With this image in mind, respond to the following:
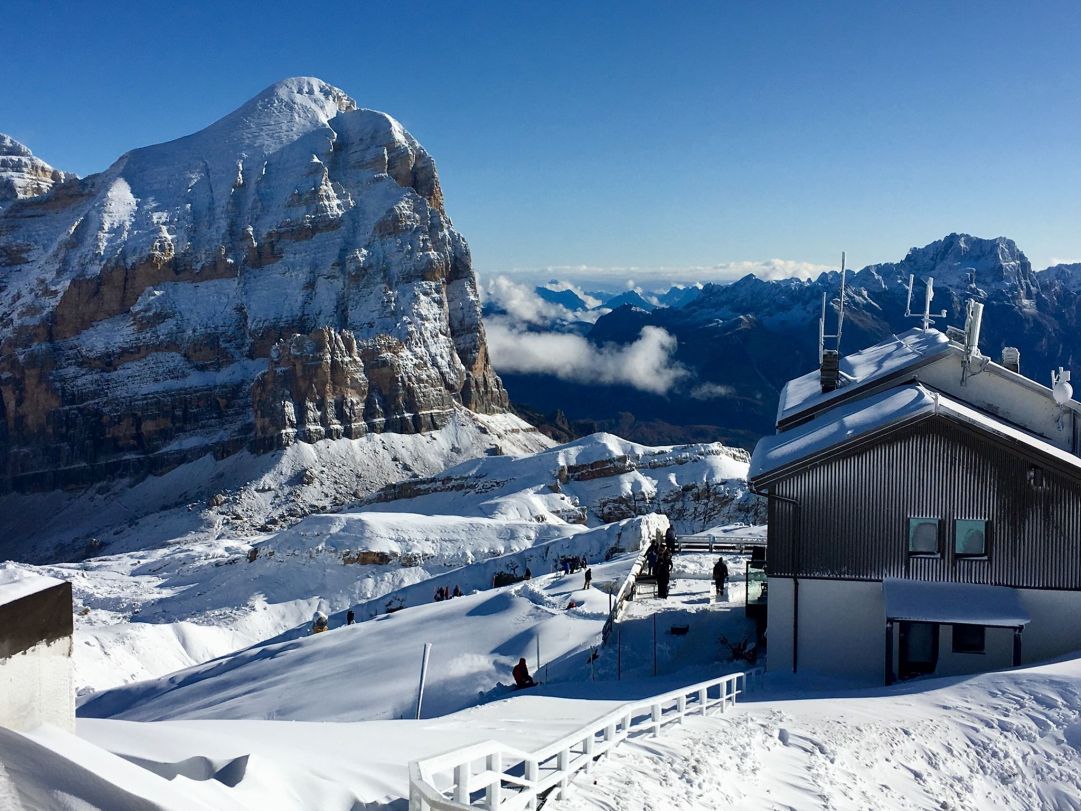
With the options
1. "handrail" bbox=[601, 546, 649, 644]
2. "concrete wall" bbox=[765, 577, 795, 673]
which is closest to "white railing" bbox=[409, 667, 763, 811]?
"concrete wall" bbox=[765, 577, 795, 673]

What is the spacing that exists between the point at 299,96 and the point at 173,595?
101m

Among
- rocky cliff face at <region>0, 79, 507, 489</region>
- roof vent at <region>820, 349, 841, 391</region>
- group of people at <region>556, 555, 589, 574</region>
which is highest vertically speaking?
rocky cliff face at <region>0, 79, 507, 489</region>

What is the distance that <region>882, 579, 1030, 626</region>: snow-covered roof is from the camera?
18250 millimetres

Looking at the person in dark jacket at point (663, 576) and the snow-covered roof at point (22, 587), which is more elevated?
A: the snow-covered roof at point (22, 587)

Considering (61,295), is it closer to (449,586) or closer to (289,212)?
(289,212)

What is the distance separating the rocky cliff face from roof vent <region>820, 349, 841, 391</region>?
77.9 meters

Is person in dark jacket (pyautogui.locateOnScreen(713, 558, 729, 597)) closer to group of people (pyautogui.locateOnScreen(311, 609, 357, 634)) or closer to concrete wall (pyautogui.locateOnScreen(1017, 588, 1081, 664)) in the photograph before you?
concrete wall (pyautogui.locateOnScreen(1017, 588, 1081, 664))

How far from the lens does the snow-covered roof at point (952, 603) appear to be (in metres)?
18.2

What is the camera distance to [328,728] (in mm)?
12258

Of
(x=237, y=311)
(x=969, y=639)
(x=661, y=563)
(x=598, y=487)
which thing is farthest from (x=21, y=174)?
(x=969, y=639)

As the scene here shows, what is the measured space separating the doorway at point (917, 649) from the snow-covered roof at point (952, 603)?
2.12 ft

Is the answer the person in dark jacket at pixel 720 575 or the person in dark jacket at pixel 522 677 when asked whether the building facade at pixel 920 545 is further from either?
the person in dark jacket at pixel 720 575

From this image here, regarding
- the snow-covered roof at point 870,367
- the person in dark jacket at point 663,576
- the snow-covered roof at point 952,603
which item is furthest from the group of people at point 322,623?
the snow-covered roof at point 952,603

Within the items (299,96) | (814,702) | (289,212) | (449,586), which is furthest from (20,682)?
(299,96)
